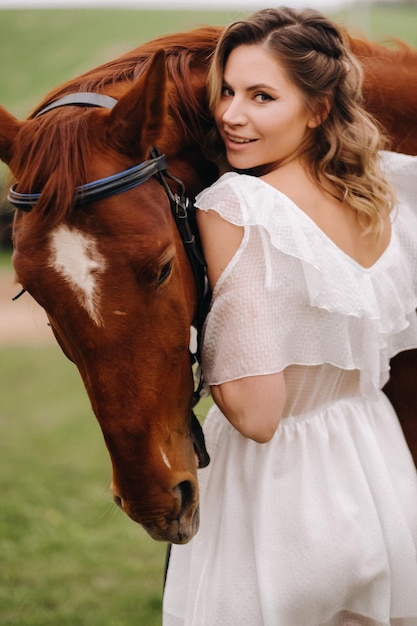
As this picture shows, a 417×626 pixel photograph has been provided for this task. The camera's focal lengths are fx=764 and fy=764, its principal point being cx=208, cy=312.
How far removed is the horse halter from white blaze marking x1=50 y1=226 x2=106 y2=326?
4.4 inches

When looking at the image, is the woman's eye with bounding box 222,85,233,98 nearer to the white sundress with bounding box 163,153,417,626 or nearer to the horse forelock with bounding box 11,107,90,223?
the white sundress with bounding box 163,153,417,626

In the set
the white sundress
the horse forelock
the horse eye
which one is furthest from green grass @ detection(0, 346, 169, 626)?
the horse forelock

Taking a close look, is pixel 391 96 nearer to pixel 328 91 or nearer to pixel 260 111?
pixel 328 91

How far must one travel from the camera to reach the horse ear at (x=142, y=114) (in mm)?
1735

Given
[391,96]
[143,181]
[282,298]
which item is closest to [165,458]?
[282,298]

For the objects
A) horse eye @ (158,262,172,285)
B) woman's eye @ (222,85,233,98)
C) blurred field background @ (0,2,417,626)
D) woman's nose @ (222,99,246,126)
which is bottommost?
blurred field background @ (0,2,417,626)

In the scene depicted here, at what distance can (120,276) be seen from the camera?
1.78 metres

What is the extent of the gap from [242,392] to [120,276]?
1.42 ft

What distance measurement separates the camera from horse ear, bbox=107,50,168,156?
5.69ft

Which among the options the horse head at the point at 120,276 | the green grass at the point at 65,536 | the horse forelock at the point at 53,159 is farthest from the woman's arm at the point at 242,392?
the green grass at the point at 65,536

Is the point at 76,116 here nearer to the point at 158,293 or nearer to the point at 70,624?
the point at 158,293

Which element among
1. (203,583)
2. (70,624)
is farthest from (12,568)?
(203,583)

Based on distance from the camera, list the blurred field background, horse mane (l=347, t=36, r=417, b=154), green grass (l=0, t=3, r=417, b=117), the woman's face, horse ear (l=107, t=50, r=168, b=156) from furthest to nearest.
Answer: green grass (l=0, t=3, r=417, b=117), the blurred field background, horse mane (l=347, t=36, r=417, b=154), the woman's face, horse ear (l=107, t=50, r=168, b=156)

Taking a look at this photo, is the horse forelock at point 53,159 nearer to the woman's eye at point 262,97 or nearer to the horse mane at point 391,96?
the woman's eye at point 262,97
